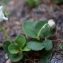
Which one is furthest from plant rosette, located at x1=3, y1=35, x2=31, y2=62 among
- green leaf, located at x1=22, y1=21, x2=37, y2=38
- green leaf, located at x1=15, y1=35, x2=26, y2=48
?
green leaf, located at x1=22, y1=21, x2=37, y2=38


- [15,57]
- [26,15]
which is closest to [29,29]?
[15,57]

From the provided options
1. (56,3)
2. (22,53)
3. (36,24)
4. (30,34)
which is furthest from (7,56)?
(56,3)

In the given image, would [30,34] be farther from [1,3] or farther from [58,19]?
[1,3]

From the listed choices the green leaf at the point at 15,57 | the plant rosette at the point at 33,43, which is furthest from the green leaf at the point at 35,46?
the green leaf at the point at 15,57

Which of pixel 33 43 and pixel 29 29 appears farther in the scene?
pixel 29 29

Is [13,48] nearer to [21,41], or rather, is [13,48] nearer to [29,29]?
[21,41]

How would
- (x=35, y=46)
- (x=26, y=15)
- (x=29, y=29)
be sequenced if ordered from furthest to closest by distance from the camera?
(x=26, y=15)
(x=29, y=29)
(x=35, y=46)

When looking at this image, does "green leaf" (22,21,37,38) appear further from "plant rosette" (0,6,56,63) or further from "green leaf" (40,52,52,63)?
"green leaf" (40,52,52,63)

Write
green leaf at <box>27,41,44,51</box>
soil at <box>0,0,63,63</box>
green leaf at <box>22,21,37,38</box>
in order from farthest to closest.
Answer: soil at <box>0,0,63,63</box> < green leaf at <box>22,21,37,38</box> < green leaf at <box>27,41,44,51</box>
